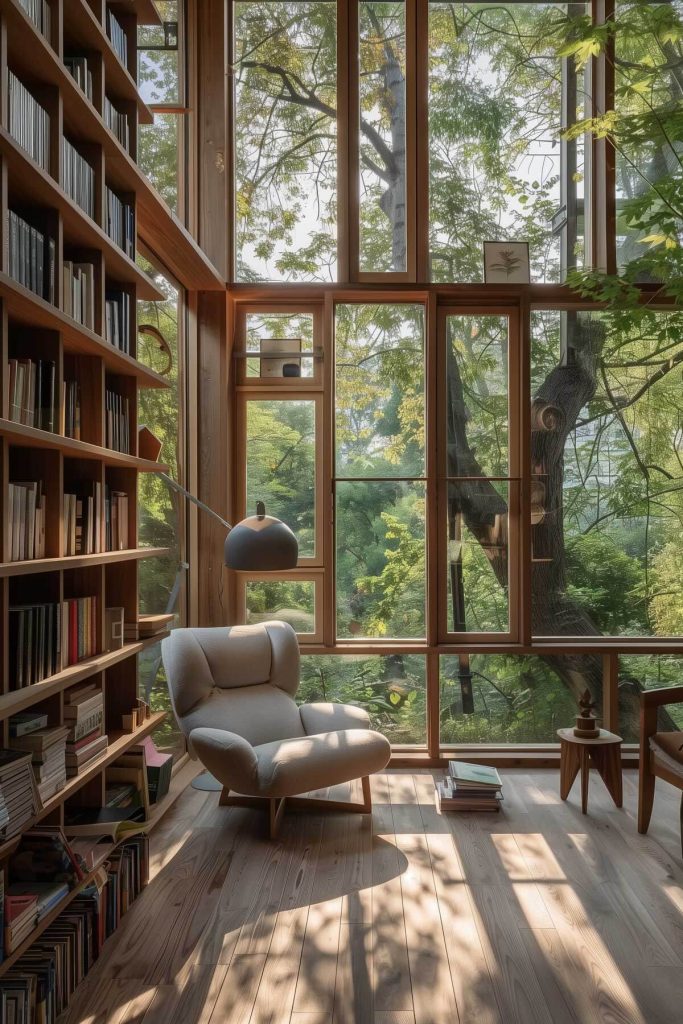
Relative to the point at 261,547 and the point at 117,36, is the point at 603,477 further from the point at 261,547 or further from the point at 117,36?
Result: the point at 117,36

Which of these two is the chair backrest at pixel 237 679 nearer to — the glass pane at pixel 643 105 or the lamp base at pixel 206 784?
the lamp base at pixel 206 784

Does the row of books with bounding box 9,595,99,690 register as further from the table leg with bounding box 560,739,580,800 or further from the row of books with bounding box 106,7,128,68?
the table leg with bounding box 560,739,580,800

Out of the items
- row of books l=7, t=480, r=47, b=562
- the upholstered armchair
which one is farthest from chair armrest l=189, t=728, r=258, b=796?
row of books l=7, t=480, r=47, b=562

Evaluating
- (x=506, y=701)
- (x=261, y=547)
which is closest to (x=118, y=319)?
(x=261, y=547)

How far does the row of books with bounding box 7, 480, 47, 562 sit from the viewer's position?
1.99m

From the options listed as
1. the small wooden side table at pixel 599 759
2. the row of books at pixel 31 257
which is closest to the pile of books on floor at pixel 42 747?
the row of books at pixel 31 257

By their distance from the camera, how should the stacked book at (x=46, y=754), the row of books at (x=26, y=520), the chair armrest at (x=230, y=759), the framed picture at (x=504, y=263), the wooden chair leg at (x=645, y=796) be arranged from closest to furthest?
the row of books at (x=26, y=520) → the stacked book at (x=46, y=754) → the chair armrest at (x=230, y=759) → the wooden chair leg at (x=645, y=796) → the framed picture at (x=504, y=263)

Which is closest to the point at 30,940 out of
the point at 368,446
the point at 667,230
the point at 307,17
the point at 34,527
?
the point at 34,527

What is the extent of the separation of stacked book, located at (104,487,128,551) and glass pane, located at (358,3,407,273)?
2.36 m

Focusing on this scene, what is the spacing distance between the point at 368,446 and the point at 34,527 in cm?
258

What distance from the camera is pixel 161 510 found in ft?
12.4

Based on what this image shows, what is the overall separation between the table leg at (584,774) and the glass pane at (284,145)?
3.10 m

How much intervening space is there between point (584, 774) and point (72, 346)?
3118 millimetres

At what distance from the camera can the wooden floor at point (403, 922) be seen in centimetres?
214
